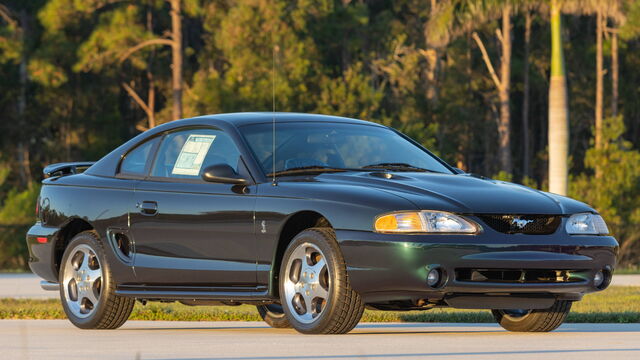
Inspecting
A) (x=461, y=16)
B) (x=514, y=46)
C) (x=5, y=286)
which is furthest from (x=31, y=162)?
(x=5, y=286)

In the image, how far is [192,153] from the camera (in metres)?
10.4

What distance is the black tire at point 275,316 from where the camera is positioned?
35.7 ft

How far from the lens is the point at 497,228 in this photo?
355 inches

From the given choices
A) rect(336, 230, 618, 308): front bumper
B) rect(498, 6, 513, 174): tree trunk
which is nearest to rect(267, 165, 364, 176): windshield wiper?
rect(336, 230, 618, 308): front bumper

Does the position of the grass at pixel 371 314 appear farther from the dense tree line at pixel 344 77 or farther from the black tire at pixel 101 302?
the dense tree line at pixel 344 77

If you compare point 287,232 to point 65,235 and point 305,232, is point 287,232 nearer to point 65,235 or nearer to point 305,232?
point 305,232

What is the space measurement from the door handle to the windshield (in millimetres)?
Result: 845

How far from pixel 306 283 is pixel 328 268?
0.30 metres

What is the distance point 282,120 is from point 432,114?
4536 cm

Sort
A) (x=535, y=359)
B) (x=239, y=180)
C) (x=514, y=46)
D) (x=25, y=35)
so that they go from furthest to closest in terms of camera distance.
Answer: (x=514, y=46), (x=25, y=35), (x=239, y=180), (x=535, y=359)

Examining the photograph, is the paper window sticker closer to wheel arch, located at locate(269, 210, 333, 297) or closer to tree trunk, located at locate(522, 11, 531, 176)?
wheel arch, located at locate(269, 210, 333, 297)

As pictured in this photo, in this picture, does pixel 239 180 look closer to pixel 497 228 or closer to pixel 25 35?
pixel 497 228

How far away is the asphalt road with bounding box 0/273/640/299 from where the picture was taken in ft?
58.1

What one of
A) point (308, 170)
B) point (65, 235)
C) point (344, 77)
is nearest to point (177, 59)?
point (344, 77)
